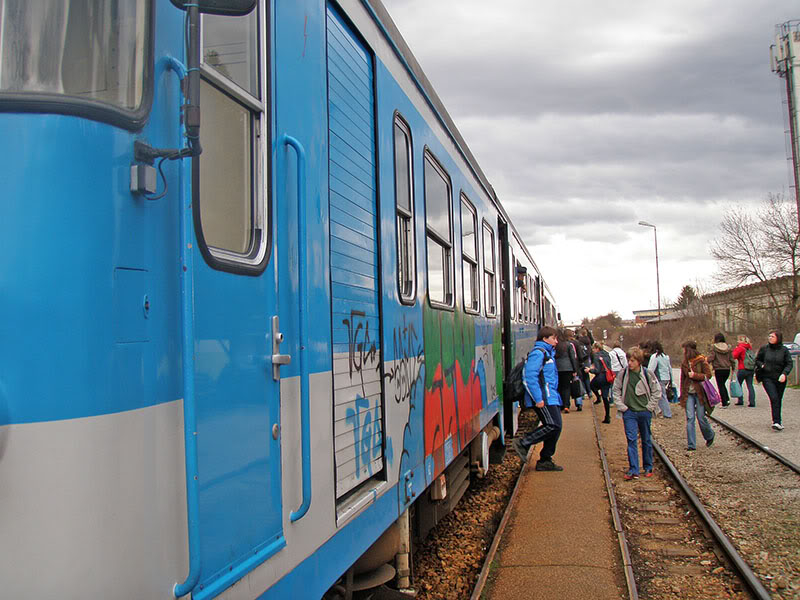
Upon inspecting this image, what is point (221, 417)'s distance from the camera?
211 centimetres

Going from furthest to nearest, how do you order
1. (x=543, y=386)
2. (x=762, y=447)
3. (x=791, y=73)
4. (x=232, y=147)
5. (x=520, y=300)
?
(x=791, y=73) < (x=520, y=300) < (x=762, y=447) < (x=543, y=386) < (x=232, y=147)

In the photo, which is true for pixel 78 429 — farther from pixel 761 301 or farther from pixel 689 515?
pixel 761 301

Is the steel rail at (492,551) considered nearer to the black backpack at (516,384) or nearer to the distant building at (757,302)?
the black backpack at (516,384)

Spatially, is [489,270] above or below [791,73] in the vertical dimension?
below

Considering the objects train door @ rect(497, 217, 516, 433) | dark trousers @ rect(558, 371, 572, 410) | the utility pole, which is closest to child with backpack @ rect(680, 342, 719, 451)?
dark trousers @ rect(558, 371, 572, 410)

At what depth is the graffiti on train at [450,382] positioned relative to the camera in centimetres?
500

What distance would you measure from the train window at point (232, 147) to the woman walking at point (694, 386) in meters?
9.40

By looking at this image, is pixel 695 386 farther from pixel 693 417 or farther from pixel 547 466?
pixel 547 466

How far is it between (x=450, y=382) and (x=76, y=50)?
14.5 feet

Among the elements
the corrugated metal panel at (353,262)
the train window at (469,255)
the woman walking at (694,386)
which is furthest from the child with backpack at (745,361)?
the corrugated metal panel at (353,262)

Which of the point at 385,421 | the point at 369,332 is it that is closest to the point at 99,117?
the point at 369,332

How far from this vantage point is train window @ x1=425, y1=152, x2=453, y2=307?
5.23 m

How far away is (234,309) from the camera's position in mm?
2201

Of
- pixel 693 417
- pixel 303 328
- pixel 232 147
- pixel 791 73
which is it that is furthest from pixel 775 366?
pixel 791 73
